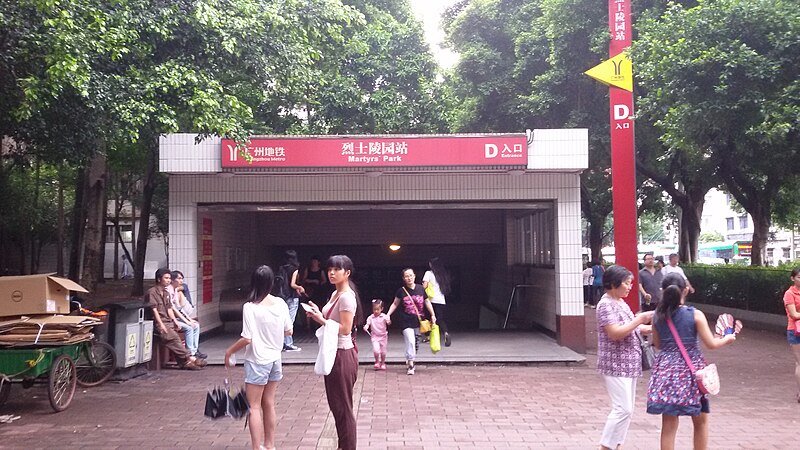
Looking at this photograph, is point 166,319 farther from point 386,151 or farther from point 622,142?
point 622,142

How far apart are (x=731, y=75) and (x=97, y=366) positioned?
32.3 feet

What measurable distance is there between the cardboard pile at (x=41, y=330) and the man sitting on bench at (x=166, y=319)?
2300mm

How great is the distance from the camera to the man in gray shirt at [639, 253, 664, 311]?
485 inches

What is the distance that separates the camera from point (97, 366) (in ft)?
31.2

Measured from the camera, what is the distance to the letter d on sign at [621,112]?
474 inches

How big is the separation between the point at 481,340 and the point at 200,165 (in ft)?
19.7

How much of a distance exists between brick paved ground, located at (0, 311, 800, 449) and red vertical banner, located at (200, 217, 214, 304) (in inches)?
109

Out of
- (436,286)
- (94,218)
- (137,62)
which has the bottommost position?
(436,286)

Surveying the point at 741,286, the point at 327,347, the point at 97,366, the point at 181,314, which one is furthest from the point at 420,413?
the point at 741,286

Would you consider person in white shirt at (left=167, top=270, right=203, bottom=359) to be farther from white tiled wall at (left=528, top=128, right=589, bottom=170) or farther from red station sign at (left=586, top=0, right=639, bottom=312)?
red station sign at (left=586, top=0, right=639, bottom=312)

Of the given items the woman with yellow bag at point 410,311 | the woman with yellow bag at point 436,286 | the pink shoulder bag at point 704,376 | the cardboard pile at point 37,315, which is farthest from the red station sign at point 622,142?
the cardboard pile at point 37,315

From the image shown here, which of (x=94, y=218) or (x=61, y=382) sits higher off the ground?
(x=94, y=218)

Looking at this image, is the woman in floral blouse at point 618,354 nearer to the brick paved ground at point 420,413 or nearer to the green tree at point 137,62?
the brick paved ground at point 420,413

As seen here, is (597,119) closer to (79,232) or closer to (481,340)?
(481,340)
